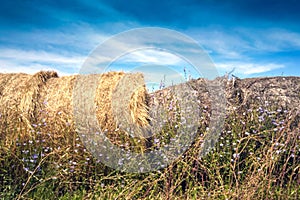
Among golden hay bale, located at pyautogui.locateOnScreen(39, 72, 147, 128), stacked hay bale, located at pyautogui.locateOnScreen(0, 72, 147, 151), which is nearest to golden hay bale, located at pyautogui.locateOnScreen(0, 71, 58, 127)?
stacked hay bale, located at pyautogui.locateOnScreen(0, 72, 147, 151)

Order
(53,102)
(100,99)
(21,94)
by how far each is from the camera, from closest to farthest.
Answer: (100,99) < (53,102) < (21,94)

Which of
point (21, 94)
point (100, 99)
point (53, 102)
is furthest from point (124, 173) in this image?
point (21, 94)

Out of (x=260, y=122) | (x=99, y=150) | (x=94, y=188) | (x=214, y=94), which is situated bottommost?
Result: (x=94, y=188)

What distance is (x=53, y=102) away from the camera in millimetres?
5508

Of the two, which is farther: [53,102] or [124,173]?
[53,102]

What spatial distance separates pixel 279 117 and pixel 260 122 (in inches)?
19.1

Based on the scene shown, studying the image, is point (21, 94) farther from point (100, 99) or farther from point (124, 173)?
point (124, 173)

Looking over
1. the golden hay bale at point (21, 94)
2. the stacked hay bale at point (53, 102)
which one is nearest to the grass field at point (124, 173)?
the stacked hay bale at point (53, 102)

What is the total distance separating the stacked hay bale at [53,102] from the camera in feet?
16.5

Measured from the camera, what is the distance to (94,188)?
14.1 feet

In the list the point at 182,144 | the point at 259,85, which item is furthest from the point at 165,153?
the point at 259,85

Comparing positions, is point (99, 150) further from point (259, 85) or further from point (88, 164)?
point (259, 85)

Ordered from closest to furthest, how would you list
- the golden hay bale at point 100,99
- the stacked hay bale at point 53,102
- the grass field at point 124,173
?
the grass field at point 124,173 < the stacked hay bale at point 53,102 < the golden hay bale at point 100,99

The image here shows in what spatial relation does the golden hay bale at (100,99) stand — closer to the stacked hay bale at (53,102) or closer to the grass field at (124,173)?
the stacked hay bale at (53,102)
